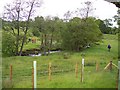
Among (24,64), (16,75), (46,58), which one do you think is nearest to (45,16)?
(46,58)

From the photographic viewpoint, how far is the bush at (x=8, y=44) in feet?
11.0

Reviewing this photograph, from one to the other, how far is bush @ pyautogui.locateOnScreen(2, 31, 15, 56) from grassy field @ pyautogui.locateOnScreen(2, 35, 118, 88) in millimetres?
212

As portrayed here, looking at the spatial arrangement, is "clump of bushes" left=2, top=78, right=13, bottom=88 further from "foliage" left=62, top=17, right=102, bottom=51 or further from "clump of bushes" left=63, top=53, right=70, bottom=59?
"foliage" left=62, top=17, right=102, bottom=51

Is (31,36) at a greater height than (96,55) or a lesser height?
greater

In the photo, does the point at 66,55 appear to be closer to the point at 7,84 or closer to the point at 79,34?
the point at 79,34

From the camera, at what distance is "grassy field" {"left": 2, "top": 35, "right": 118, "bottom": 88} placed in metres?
2.64

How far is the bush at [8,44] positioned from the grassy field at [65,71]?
0.21 metres

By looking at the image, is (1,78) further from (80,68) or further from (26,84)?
(80,68)

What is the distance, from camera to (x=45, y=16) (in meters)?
4.12

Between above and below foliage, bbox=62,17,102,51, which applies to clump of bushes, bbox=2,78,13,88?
below

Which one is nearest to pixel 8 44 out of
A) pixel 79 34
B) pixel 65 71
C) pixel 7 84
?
pixel 65 71

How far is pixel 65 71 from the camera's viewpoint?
10.1 ft

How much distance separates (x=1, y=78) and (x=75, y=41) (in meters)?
1.77

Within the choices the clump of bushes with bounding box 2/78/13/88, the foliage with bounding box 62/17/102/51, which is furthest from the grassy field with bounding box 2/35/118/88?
the foliage with bounding box 62/17/102/51
